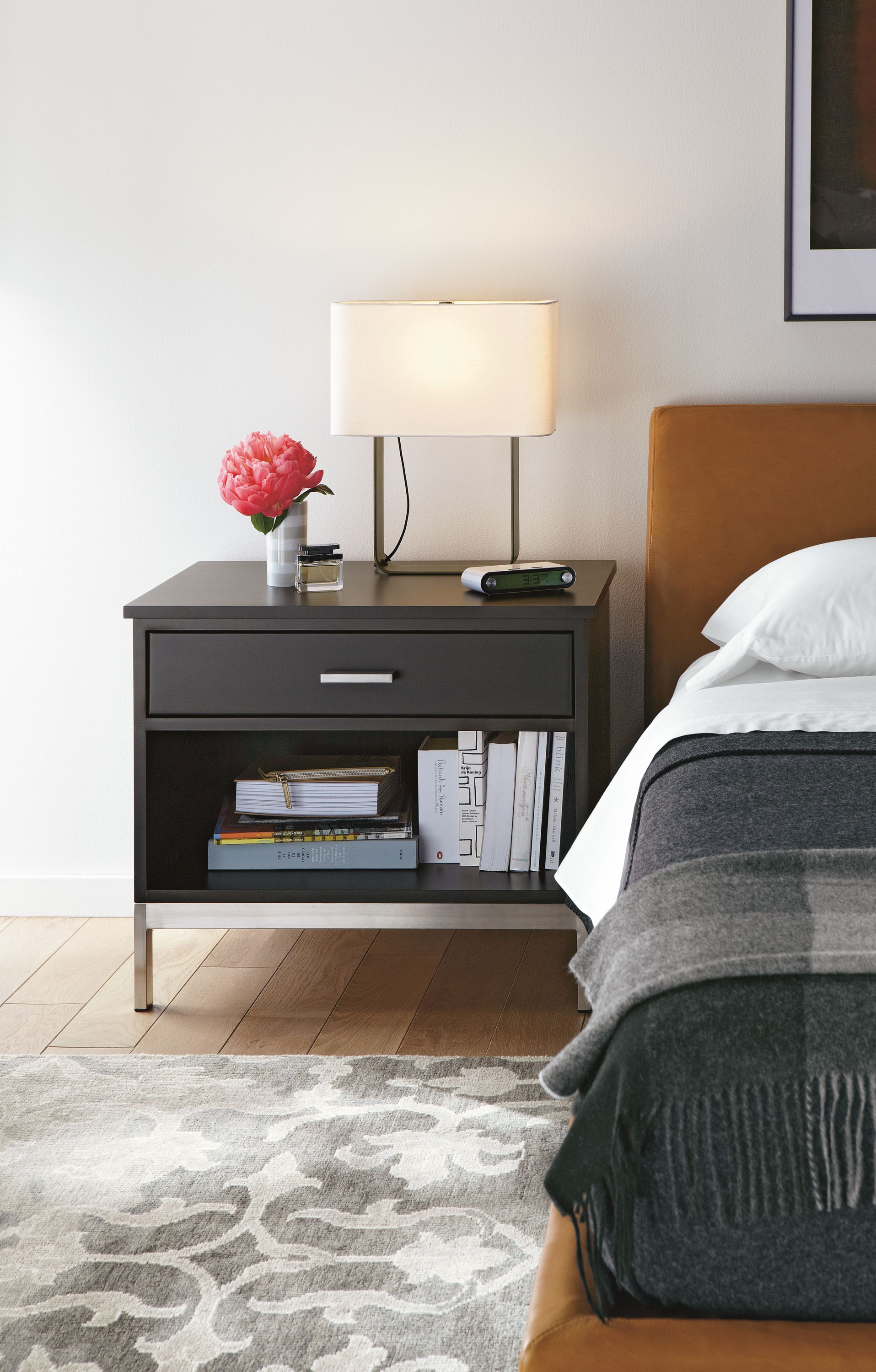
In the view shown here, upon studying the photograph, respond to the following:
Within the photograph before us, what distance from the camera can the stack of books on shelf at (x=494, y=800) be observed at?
2.21 metres

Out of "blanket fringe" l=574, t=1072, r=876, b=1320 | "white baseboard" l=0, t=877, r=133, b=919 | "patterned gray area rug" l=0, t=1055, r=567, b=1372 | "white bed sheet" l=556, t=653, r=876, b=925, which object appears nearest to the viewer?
"blanket fringe" l=574, t=1072, r=876, b=1320

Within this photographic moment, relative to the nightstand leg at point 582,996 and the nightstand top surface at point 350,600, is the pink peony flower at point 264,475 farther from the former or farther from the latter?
the nightstand leg at point 582,996

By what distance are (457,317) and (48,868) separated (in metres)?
1.40

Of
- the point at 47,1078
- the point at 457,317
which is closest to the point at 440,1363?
the point at 47,1078

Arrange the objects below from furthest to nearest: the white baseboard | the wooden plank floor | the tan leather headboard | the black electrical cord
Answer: the white baseboard, the black electrical cord, the tan leather headboard, the wooden plank floor

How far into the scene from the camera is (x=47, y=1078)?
1.94 m

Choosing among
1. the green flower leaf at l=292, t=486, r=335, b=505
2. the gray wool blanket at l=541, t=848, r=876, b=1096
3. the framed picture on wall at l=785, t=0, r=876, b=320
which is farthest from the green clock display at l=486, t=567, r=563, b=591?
the gray wool blanket at l=541, t=848, r=876, b=1096

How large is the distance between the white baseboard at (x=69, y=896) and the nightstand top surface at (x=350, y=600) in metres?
0.73

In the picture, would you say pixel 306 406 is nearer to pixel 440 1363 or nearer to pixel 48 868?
pixel 48 868

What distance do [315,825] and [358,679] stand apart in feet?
1.06

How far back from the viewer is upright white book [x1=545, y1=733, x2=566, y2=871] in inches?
86.7

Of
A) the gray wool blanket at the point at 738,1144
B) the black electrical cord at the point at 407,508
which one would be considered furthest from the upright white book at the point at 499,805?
the gray wool blanket at the point at 738,1144

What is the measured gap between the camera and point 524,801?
2234mm

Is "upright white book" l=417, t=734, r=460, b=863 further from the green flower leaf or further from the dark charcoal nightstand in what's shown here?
the green flower leaf
